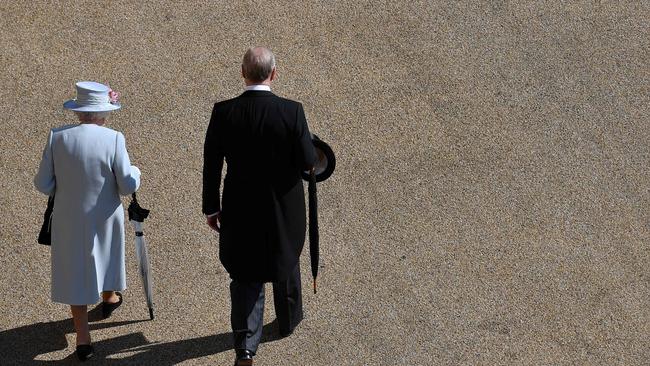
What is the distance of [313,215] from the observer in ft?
19.2

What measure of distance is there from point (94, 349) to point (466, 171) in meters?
2.96

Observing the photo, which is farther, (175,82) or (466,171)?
(175,82)

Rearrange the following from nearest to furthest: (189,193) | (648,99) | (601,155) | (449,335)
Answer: (449,335) < (189,193) < (601,155) < (648,99)

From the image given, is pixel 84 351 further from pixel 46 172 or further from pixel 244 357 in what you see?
pixel 46 172

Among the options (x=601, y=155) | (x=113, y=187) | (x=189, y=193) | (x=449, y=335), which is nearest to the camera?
(x=113, y=187)

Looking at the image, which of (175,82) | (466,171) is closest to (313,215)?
(466,171)

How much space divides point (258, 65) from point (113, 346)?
1.92 meters

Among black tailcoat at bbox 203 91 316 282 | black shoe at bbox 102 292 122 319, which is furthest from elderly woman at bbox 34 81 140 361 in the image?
black tailcoat at bbox 203 91 316 282

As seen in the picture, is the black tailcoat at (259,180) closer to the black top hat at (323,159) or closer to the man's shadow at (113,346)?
the black top hat at (323,159)

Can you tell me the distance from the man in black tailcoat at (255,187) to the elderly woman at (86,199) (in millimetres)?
529

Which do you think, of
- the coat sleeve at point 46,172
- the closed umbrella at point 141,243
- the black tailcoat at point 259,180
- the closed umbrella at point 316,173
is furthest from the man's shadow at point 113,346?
the coat sleeve at point 46,172

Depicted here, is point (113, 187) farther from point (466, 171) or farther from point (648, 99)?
point (648, 99)

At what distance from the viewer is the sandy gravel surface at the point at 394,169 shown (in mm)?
6211

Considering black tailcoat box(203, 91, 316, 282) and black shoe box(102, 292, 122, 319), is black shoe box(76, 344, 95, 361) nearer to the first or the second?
black shoe box(102, 292, 122, 319)
